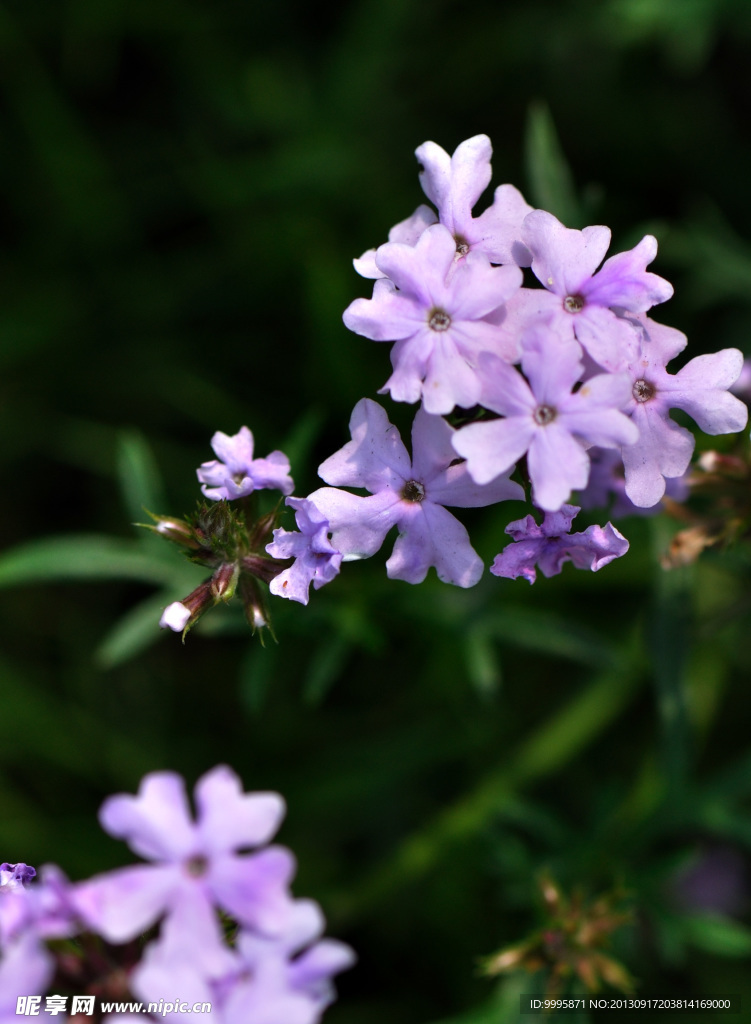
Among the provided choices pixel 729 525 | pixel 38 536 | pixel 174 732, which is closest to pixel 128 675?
pixel 174 732

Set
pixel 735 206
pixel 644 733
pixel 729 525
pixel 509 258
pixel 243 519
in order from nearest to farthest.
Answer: pixel 509 258, pixel 243 519, pixel 729 525, pixel 644 733, pixel 735 206

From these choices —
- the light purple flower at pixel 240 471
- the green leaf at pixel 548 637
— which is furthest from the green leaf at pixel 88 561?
the green leaf at pixel 548 637

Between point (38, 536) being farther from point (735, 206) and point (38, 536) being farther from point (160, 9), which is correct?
point (735, 206)

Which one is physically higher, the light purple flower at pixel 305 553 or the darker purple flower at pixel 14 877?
the light purple flower at pixel 305 553

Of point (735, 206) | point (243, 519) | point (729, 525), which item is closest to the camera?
point (243, 519)

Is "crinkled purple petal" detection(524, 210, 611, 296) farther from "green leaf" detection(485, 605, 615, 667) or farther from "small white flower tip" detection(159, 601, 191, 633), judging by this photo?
"green leaf" detection(485, 605, 615, 667)

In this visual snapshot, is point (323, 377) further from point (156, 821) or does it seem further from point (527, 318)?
point (156, 821)

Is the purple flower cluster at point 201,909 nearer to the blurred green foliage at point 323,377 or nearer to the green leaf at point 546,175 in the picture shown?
the blurred green foliage at point 323,377
